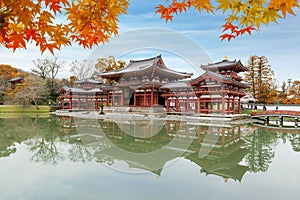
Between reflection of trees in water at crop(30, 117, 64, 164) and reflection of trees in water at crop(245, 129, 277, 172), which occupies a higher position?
reflection of trees in water at crop(245, 129, 277, 172)

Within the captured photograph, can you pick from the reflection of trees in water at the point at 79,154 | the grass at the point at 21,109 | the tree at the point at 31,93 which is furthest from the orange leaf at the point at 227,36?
the tree at the point at 31,93

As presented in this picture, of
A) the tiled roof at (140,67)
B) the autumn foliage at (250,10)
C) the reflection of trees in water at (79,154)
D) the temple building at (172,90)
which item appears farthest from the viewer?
the tiled roof at (140,67)

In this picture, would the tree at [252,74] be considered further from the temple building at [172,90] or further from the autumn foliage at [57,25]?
the autumn foliage at [57,25]

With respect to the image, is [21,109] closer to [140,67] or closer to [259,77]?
[140,67]

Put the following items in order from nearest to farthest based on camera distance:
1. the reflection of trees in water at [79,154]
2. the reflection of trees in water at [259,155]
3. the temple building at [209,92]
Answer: the reflection of trees in water at [259,155] → the reflection of trees in water at [79,154] → the temple building at [209,92]

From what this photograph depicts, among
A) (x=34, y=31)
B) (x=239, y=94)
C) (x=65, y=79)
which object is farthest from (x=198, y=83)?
(x=65, y=79)

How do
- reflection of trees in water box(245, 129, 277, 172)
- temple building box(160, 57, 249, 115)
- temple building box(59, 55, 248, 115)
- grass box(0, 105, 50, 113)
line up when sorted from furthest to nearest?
grass box(0, 105, 50, 113)
temple building box(59, 55, 248, 115)
temple building box(160, 57, 249, 115)
reflection of trees in water box(245, 129, 277, 172)

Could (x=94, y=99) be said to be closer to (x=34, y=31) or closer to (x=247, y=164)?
(x=247, y=164)

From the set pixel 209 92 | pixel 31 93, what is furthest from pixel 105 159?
pixel 31 93

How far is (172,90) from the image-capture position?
19.0 m

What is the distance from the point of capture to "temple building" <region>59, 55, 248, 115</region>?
1580 cm

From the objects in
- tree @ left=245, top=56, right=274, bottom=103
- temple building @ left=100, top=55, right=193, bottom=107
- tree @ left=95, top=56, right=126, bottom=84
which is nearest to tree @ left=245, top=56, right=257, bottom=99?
tree @ left=245, top=56, right=274, bottom=103

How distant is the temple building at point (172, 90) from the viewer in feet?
51.9

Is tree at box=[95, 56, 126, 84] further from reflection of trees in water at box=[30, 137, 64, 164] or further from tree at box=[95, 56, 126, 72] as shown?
reflection of trees in water at box=[30, 137, 64, 164]
